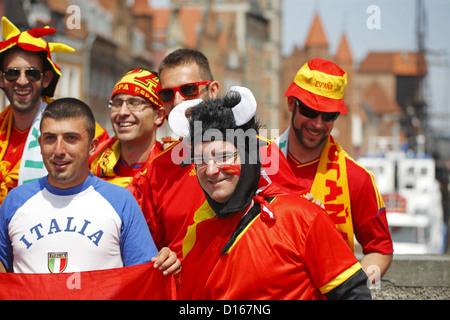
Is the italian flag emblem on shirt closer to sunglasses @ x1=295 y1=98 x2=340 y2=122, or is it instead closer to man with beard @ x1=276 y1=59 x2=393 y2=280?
man with beard @ x1=276 y1=59 x2=393 y2=280

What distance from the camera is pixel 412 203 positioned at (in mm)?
28297

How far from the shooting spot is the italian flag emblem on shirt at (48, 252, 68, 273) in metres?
3.42

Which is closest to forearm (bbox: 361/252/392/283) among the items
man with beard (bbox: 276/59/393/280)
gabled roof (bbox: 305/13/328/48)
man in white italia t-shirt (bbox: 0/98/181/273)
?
man with beard (bbox: 276/59/393/280)

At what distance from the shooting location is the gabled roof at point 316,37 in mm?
85500

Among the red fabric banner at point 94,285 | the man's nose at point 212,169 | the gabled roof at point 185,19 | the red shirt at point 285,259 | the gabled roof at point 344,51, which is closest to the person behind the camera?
the red shirt at point 285,259

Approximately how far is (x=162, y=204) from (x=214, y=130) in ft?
3.07

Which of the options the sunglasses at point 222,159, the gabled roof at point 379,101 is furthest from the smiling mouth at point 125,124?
the gabled roof at point 379,101

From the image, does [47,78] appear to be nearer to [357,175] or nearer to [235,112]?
[235,112]

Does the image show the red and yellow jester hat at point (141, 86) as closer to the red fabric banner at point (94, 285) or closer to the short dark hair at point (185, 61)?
the short dark hair at point (185, 61)

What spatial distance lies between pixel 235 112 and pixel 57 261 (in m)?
1.27

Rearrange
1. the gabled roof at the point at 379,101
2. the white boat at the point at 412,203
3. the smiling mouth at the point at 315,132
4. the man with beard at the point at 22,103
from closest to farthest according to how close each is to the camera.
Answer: the smiling mouth at the point at 315,132 < the man with beard at the point at 22,103 < the white boat at the point at 412,203 < the gabled roof at the point at 379,101

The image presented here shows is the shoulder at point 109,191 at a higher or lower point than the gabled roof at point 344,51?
lower

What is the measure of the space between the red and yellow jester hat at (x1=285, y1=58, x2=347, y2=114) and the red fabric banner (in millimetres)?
1672
